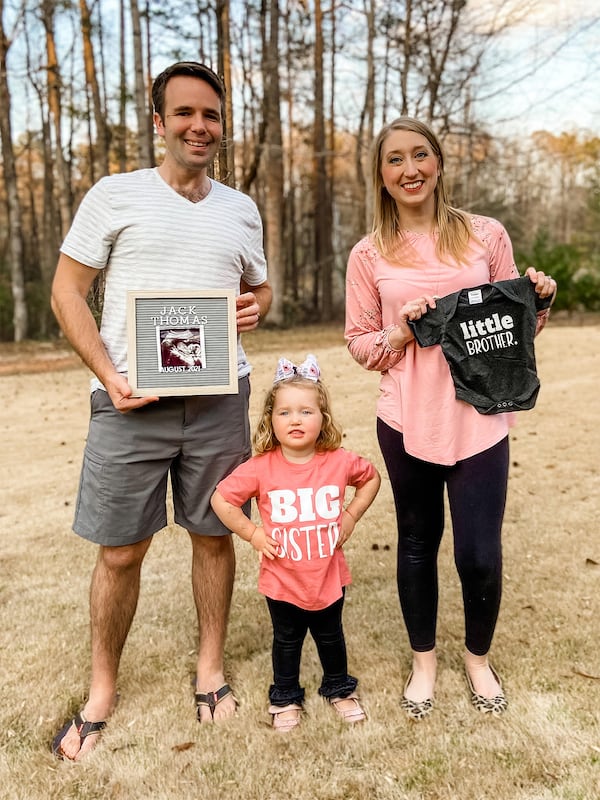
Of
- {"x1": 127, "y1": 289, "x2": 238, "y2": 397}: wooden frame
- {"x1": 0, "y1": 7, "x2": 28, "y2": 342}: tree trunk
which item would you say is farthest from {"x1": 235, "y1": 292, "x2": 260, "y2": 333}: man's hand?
{"x1": 0, "y1": 7, "x2": 28, "y2": 342}: tree trunk

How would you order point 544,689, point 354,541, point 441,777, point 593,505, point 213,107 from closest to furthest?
1. point 441,777
2. point 213,107
3. point 544,689
4. point 354,541
5. point 593,505

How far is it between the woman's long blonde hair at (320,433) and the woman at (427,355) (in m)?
0.20

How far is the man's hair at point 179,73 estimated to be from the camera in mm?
2363

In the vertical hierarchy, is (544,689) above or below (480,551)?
below

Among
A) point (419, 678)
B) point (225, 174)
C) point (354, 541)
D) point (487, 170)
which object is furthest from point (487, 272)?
point (487, 170)

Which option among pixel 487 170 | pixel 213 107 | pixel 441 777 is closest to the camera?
pixel 441 777

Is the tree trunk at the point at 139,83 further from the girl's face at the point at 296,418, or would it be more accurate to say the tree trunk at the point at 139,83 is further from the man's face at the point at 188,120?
the girl's face at the point at 296,418

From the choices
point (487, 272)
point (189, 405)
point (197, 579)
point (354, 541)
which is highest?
point (487, 272)

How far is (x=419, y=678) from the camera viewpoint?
2.73 metres

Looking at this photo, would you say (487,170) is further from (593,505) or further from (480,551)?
(480,551)

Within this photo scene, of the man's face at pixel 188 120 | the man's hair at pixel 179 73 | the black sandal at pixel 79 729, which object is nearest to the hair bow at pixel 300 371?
the man's face at pixel 188 120

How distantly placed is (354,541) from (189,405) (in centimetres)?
232

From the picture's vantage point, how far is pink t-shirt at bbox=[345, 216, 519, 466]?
7.89 feet

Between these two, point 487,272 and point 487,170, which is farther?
point 487,170
